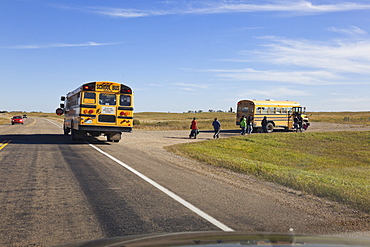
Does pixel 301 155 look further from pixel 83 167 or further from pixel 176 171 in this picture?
pixel 83 167

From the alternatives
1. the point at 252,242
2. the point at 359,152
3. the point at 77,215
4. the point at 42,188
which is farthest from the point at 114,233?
the point at 359,152

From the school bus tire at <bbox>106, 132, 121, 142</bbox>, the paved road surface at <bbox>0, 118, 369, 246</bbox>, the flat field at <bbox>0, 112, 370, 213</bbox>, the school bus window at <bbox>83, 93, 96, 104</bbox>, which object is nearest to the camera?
the paved road surface at <bbox>0, 118, 369, 246</bbox>

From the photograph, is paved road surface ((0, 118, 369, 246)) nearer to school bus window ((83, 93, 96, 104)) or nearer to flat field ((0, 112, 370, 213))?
flat field ((0, 112, 370, 213))

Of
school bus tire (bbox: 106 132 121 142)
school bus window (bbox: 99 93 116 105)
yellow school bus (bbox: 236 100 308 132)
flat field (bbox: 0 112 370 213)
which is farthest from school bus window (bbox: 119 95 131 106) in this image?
yellow school bus (bbox: 236 100 308 132)

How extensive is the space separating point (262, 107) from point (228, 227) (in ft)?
107

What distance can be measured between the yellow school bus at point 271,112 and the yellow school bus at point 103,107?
59.5 feet


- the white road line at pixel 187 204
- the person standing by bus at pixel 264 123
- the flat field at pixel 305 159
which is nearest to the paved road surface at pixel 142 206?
the white road line at pixel 187 204

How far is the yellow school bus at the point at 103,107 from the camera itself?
2083 cm

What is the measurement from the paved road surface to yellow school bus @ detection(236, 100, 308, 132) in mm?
26268

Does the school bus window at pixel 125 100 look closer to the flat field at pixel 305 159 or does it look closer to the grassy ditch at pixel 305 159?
the grassy ditch at pixel 305 159

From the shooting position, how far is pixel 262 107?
37.4 m

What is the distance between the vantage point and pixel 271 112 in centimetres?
3822

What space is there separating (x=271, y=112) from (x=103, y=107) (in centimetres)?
2145

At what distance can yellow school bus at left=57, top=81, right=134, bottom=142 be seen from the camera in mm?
20828
